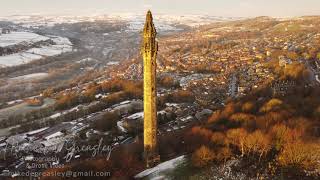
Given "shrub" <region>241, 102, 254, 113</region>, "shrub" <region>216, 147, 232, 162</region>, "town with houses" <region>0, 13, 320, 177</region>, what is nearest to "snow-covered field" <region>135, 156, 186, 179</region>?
"shrub" <region>216, 147, 232, 162</region>

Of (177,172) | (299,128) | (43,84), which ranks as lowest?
(43,84)

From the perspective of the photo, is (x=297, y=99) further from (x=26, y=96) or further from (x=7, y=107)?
(x=26, y=96)

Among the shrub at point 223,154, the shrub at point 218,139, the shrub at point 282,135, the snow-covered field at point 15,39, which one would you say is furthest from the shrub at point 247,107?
the snow-covered field at point 15,39

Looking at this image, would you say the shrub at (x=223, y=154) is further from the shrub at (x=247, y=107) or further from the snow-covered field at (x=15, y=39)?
the snow-covered field at (x=15, y=39)

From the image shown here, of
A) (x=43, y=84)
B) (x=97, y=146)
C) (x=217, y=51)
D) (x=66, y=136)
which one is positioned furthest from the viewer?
(x=217, y=51)

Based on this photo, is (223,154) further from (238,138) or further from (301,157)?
(301,157)

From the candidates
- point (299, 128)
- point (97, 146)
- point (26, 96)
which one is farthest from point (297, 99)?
point (26, 96)

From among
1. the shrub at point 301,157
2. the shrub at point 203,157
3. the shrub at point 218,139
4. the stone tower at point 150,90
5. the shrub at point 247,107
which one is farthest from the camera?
the shrub at point 247,107
